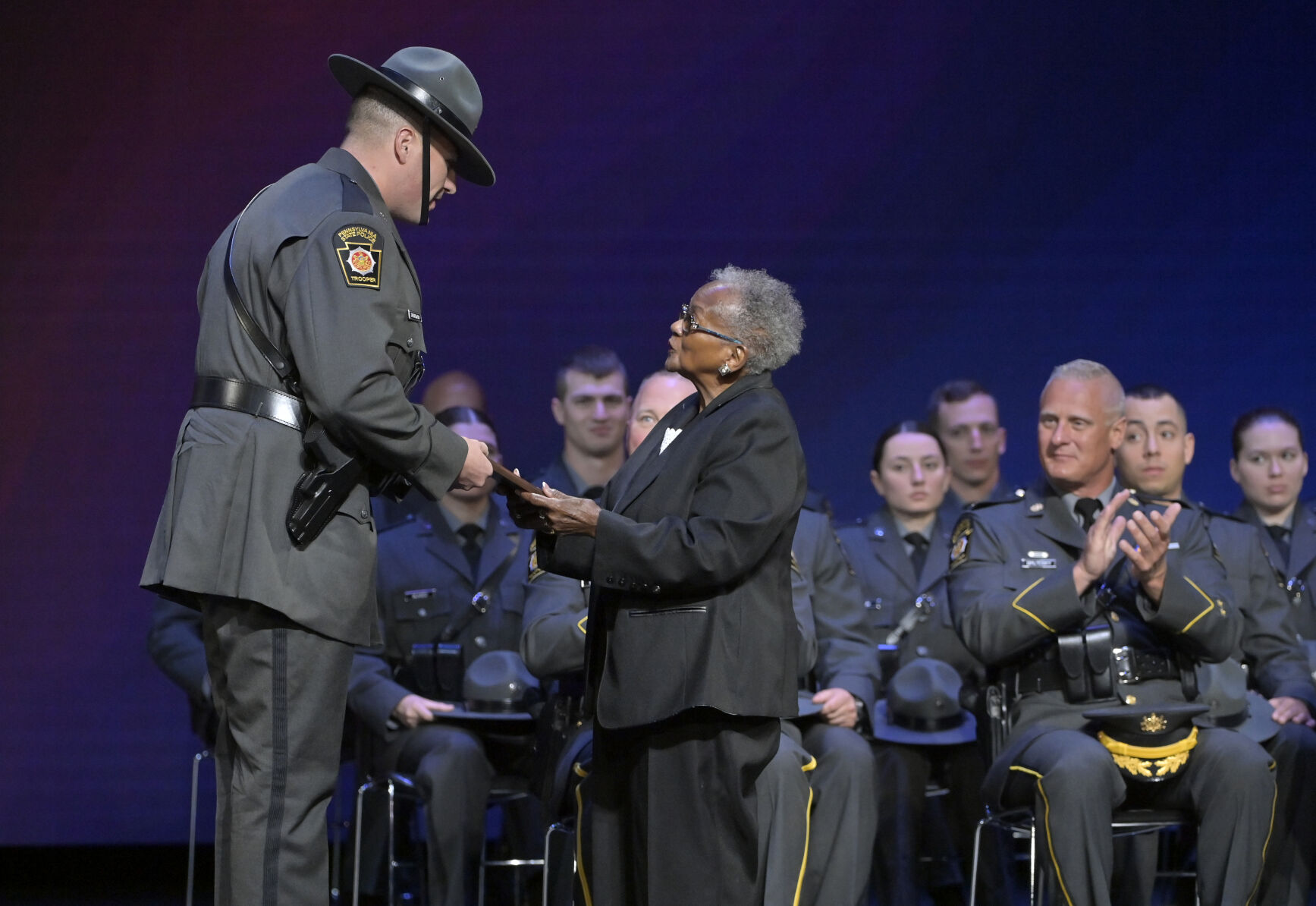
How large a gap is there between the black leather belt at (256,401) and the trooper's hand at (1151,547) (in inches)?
83.9

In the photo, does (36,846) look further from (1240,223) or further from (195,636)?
(1240,223)

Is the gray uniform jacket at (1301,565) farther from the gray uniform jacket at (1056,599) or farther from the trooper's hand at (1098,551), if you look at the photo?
the trooper's hand at (1098,551)

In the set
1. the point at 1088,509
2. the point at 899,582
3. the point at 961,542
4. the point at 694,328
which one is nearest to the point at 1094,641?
the point at 1088,509

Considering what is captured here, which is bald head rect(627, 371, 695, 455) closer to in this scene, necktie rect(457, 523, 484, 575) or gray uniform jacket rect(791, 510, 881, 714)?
gray uniform jacket rect(791, 510, 881, 714)

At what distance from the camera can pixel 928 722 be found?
438 centimetres

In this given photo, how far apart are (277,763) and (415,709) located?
184 cm

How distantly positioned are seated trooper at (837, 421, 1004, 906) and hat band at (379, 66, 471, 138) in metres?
2.42

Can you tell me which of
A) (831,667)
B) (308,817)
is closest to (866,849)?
(831,667)

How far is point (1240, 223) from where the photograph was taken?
586cm

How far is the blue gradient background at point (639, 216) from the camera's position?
210 inches

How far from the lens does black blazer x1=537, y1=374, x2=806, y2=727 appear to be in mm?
2568

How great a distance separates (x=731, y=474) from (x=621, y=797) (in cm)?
66

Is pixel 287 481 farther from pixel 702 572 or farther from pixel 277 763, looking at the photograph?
pixel 702 572

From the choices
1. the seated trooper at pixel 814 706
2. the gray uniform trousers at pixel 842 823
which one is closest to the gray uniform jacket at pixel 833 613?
the seated trooper at pixel 814 706
